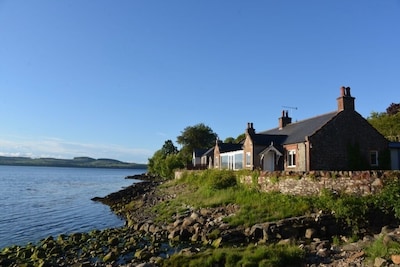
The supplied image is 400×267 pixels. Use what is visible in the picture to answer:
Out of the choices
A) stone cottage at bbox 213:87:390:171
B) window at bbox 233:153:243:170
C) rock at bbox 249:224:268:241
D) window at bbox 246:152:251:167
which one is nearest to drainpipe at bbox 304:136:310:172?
stone cottage at bbox 213:87:390:171

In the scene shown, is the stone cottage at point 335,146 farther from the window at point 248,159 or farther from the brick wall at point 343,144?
the window at point 248,159

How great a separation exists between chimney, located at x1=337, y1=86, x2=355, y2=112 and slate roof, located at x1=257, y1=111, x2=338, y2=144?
34.2 inches

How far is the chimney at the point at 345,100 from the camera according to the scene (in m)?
29.5

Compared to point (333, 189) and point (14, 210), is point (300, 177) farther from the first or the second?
point (14, 210)

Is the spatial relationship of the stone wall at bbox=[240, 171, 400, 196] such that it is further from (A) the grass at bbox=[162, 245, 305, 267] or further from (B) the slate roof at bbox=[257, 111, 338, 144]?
(A) the grass at bbox=[162, 245, 305, 267]

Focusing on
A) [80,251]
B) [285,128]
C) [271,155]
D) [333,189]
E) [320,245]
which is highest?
[285,128]

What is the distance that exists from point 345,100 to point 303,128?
4874 millimetres

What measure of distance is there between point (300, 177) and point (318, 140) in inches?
306

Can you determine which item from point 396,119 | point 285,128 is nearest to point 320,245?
point 285,128

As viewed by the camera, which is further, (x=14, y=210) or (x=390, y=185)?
(x=14, y=210)

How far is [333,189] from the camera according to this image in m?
20.2

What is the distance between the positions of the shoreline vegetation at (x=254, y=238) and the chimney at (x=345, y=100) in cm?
1139

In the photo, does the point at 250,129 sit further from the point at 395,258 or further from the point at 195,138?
the point at 195,138

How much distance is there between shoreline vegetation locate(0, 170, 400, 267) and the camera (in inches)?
498
